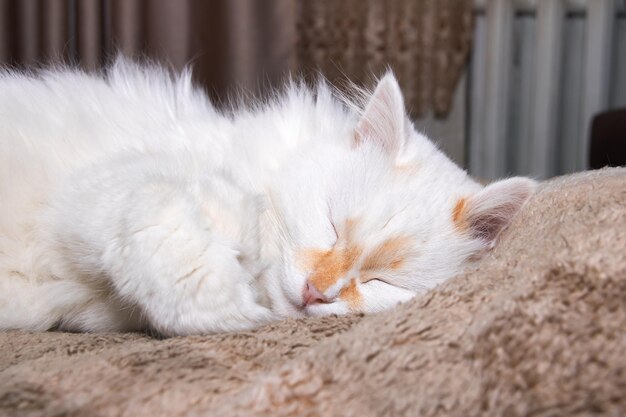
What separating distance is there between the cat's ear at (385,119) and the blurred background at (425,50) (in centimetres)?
167

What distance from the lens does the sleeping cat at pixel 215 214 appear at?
867 millimetres

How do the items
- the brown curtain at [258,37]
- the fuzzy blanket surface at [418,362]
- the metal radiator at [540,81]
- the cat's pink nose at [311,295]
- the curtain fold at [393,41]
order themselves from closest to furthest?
1. the fuzzy blanket surface at [418,362]
2. the cat's pink nose at [311,295]
3. the brown curtain at [258,37]
4. the curtain fold at [393,41]
5. the metal radiator at [540,81]

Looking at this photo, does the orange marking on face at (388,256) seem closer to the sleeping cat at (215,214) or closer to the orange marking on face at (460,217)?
the sleeping cat at (215,214)

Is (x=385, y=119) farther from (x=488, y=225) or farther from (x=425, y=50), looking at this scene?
(x=425, y=50)

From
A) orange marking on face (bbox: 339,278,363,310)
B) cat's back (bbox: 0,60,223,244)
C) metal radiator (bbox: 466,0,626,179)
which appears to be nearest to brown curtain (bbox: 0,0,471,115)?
metal radiator (bbox: 466,0,626,179)

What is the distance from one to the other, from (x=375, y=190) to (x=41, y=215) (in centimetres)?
57

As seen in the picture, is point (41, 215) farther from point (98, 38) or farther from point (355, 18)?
point (355, 18)

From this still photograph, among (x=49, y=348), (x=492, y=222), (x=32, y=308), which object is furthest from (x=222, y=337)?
(x=492, y=222)

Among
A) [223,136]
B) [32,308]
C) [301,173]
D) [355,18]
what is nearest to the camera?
[32,308]

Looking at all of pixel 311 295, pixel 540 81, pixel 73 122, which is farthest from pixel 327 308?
pixel 540 81

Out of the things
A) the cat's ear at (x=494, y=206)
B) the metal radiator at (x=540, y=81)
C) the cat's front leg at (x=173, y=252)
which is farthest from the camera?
the metal radiator at (x=540, y=81)

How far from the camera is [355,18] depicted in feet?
10.0

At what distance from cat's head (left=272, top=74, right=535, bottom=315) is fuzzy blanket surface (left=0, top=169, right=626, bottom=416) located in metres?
0.18

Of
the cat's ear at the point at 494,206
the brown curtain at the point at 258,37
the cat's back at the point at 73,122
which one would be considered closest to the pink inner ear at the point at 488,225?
the cat's ear at the point at 494,206
